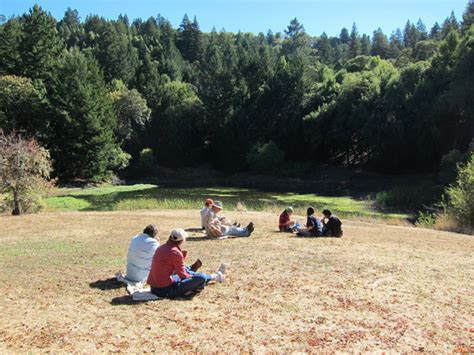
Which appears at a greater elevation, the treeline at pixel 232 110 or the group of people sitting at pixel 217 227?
the treeline at pixel 232 110

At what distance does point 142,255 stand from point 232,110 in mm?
61170

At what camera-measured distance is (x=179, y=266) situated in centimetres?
930

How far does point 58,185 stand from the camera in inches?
1951

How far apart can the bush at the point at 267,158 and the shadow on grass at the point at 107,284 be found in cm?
5282

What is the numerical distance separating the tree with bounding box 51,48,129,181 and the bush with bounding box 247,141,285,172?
20.6m

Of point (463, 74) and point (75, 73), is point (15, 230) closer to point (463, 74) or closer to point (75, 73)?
point (75, 73)

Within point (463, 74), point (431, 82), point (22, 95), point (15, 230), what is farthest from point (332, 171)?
point (15, 230)

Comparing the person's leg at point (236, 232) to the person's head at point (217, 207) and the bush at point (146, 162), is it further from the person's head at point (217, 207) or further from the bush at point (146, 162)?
the bush at point (146, 162)

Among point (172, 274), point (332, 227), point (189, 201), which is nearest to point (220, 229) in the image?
point (332, 227)

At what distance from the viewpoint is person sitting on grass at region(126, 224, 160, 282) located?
1012cm

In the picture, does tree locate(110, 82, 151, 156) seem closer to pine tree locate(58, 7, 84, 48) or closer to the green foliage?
the green foliage

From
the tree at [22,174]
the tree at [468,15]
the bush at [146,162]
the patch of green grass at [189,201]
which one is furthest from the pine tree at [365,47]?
the tree at [22,174]

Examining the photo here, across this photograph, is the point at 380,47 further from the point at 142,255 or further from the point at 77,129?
the point at 142,255

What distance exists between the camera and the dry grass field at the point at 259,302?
7414 mm
